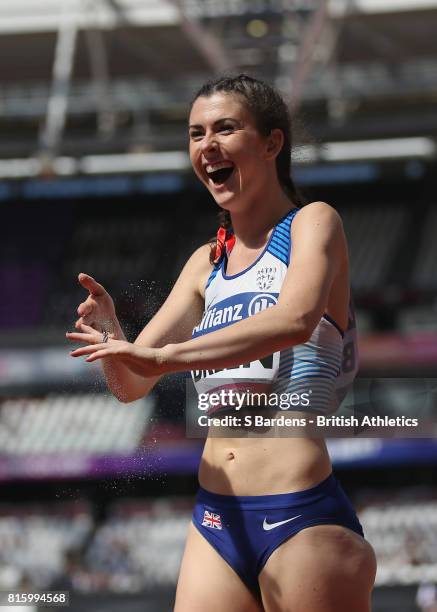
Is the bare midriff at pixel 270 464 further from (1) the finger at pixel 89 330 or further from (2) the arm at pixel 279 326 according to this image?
(1) the finger at pixel 89 330

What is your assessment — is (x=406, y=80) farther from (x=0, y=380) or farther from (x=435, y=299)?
(x=0, y=380)

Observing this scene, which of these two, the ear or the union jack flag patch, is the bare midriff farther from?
the ear

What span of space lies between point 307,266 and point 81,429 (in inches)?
631

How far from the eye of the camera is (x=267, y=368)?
2715 millimetres

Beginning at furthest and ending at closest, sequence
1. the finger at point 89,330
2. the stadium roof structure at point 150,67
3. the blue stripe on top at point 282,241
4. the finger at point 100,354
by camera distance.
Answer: the stadium roof structure at point 150,67
the blue stripe on top at point 282,241
the finger at point 89,330
the finger at point 100,354

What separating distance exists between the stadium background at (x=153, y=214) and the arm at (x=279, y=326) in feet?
34.9

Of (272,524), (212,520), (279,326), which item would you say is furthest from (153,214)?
(279,326)

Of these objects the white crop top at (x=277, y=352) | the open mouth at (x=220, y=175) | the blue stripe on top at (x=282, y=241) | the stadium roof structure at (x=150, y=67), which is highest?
the stadium roof structure at (x=150, y=67)

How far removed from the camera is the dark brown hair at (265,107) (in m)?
2.79

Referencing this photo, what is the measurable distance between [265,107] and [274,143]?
10cm

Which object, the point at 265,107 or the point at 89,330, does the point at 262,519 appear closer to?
the point at 89,330

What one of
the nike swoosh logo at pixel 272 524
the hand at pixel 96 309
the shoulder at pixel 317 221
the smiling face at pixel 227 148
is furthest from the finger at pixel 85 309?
the nike swoosh logo at pixel 272 524

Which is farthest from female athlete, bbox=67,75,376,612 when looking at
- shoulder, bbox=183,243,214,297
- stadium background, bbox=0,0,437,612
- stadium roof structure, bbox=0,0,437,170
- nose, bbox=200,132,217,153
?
stadium roof structure, bbox=0,0,437,170

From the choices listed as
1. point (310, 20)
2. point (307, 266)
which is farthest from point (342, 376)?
point (310, 20)
